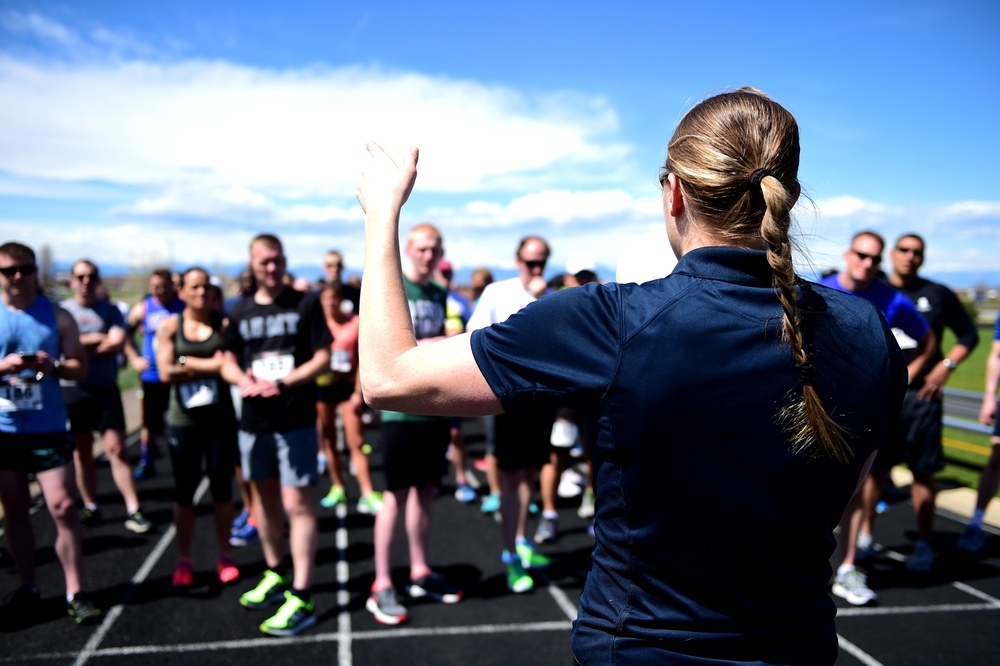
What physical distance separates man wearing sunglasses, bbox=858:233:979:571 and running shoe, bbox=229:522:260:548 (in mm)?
5137

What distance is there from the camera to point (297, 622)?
4227 millimetres

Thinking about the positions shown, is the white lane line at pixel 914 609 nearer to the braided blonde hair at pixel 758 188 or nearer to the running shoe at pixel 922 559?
the running shoe at pixel 922 559

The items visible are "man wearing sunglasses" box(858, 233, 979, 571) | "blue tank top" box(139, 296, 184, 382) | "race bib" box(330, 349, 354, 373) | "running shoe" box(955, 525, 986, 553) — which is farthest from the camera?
"blue tank top" box(139, 296, 184, 382)

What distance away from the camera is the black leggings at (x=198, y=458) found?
15.7 ft

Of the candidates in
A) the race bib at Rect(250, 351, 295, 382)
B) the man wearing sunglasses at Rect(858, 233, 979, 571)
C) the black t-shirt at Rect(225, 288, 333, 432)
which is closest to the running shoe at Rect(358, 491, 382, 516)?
the black t-shirt at Rect(225, 288, 333, 432)

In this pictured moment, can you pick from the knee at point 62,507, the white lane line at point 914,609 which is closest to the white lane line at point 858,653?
the white lane line at point 914,609

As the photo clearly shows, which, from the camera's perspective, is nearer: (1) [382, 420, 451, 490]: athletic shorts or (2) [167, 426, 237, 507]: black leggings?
(1) [382, 420, 451, 490]: athletic shorts

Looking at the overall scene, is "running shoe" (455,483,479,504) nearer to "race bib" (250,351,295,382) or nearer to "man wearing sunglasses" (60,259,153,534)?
"man wearing sunglasses" (60,259,153,534)

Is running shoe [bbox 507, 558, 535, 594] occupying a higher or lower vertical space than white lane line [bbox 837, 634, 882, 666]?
higher

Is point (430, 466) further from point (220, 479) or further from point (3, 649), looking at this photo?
point (3, 649)

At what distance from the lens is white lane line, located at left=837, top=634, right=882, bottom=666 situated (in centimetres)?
399

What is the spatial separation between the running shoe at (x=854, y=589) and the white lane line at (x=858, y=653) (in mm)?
556

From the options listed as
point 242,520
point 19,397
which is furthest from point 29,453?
point 242,520

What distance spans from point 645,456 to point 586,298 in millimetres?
282
